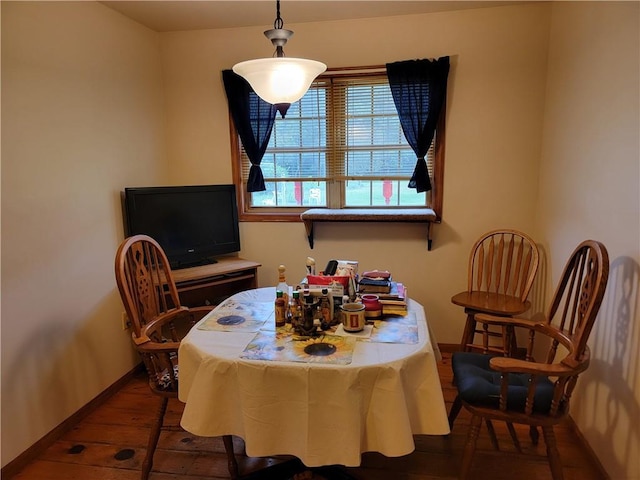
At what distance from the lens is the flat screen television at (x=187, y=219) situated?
8.71ft

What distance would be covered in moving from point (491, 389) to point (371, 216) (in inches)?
57.2

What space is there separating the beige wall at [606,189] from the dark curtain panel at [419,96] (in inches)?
27.1

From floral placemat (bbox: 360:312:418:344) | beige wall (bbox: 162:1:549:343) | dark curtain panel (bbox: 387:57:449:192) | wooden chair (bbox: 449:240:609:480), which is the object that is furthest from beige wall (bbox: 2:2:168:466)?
wooden chair (bbox: 449:240:609:480)

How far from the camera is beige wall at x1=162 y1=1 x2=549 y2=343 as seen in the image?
8.91 ft

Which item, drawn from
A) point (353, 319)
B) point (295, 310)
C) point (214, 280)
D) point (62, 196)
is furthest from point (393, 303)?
point (62, 196)

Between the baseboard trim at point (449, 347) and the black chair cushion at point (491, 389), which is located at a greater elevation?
the black chair cushion at point (491, 389)

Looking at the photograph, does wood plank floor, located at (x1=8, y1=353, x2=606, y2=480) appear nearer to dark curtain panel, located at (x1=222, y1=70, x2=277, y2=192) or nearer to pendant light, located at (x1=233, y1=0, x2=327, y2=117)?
pendant light, located at (x1=233, y1=0, x2=327, y2=117)

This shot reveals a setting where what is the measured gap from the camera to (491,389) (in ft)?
5.32

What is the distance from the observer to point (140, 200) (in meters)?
2.64

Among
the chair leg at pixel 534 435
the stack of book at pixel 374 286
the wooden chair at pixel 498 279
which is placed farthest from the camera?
the wooden chair at pixel 498 279

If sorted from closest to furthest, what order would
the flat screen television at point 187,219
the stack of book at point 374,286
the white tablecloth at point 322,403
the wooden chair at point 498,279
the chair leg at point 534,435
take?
the white tablecloth at point 322,403, the stack of book at point 374,286, the chair leg at point 534,435, the wooden chair at point 498,279, the flat screen television at point 187,219

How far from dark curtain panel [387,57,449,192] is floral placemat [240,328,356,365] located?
1.67 metres

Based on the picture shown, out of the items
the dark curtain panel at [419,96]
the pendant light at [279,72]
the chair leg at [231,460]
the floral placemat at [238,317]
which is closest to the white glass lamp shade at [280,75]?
the pendant light at [279,72]

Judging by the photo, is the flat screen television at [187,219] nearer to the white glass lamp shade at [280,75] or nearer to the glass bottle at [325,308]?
the white glass lamp shade at [280,75]
